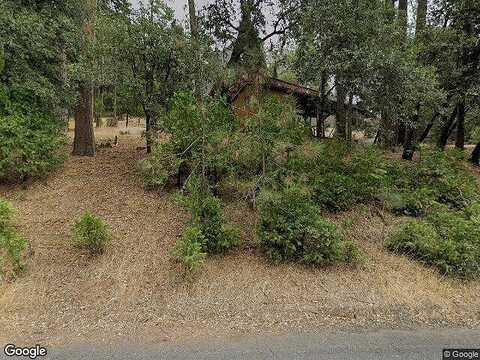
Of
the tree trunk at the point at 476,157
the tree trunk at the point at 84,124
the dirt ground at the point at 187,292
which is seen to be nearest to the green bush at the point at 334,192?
the dirt ground at the point at 187,292

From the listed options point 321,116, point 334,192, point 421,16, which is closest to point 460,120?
point 421,16

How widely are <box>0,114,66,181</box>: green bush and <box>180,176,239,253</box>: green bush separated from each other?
338cm

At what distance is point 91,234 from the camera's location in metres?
4.33

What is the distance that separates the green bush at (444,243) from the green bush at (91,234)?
14.5 ft

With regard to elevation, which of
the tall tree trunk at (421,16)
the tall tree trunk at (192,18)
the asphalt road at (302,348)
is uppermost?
the tall tree trunk at (421,16)

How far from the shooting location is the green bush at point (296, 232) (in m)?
4.50

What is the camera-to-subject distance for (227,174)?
18.5 feet

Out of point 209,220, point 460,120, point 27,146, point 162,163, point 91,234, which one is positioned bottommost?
point 91,234

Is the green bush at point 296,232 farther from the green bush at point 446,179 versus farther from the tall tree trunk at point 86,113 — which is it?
the tall tree trunk at point 86,113

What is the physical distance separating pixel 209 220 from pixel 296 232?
1.30 meters

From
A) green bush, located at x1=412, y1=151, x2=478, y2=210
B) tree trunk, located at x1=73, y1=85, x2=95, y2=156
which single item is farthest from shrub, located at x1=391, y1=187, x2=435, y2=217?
tree trunk, located at x1=73, y1=85, x2=95, y2=156

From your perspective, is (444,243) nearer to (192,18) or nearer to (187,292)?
(187,292)

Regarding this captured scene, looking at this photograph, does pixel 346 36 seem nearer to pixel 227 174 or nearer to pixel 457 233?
pixel 227 174

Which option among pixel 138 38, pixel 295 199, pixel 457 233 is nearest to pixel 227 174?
pixel 295 199
